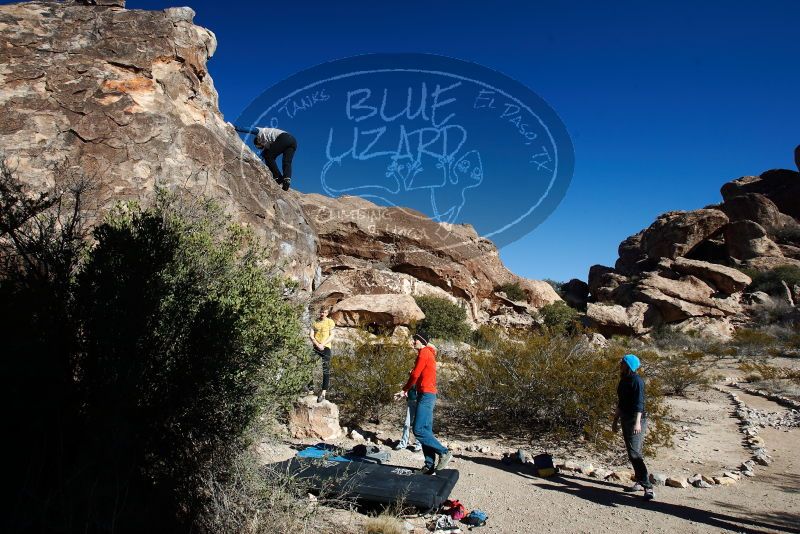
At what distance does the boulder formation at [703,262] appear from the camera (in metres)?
27.3

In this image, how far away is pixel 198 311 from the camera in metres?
3.77

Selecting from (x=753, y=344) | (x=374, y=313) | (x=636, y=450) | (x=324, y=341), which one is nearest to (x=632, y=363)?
(x=636, y=450)

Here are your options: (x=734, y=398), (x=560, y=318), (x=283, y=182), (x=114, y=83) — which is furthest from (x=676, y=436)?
(x=560, y=318)

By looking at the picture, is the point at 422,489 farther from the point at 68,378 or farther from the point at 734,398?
the point at 734,398

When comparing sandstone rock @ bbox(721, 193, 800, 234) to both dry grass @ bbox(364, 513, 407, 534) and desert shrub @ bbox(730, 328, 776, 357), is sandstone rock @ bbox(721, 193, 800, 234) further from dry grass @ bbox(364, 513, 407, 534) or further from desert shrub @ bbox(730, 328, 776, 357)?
dry grass @ bbox(364, 513, 407, 534)

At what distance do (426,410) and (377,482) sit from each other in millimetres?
1146

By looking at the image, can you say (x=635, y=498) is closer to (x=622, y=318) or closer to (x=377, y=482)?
(x=377, y=482)

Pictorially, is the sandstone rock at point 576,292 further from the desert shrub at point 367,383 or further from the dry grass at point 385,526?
the dry grass at point 385,526

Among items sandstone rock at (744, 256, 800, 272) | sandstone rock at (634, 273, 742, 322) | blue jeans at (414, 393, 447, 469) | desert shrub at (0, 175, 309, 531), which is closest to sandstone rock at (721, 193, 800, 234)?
sandstone rock at (744, 256, 800, 272)

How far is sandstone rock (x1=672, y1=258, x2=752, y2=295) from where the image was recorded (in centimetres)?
2991

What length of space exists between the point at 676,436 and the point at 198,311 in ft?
25.0

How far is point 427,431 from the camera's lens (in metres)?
5.39

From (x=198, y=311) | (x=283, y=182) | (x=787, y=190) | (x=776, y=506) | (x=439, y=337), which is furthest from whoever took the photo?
(x=787, y=190)

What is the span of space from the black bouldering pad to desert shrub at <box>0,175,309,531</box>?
0.78 meters
